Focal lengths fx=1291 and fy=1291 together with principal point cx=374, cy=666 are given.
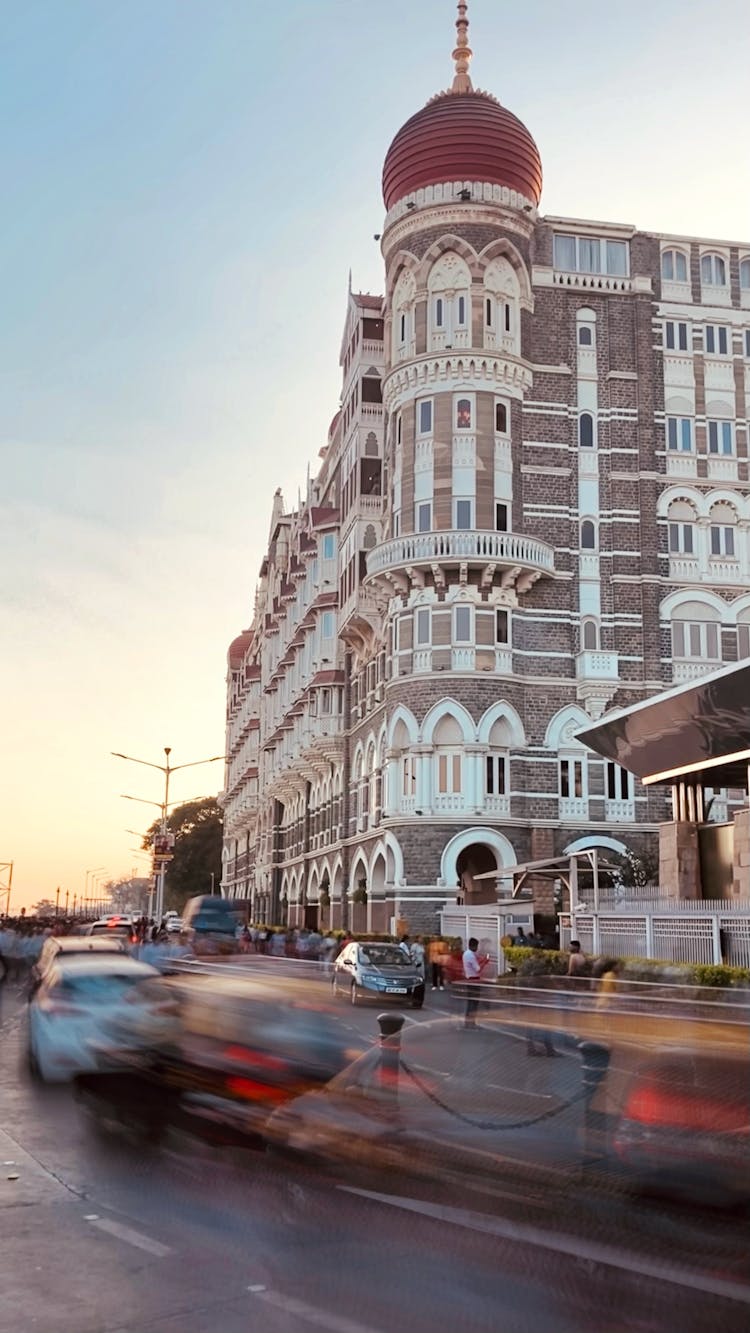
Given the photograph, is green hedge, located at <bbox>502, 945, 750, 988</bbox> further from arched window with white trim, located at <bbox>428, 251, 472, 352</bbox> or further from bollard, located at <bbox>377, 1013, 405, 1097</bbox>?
arched window with white trim, located at <bbox>428, 251, 472, 352</bbox>

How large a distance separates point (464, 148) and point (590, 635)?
1860 cm

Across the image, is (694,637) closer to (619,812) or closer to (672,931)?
(619,812)

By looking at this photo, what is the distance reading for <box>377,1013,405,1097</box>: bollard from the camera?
8453 millimetres

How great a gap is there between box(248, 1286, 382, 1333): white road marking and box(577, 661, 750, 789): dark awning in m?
20.7

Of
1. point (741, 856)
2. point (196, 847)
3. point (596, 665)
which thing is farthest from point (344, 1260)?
point (196, 847)

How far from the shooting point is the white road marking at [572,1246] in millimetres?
6324

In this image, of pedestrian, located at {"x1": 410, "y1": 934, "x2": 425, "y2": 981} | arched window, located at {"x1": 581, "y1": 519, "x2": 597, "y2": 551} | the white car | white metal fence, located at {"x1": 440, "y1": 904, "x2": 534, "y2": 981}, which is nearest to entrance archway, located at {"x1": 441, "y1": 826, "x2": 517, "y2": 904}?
white metal fence, located at {"x1": 440, "y1": 904, "x2": 534, "y2": 981}

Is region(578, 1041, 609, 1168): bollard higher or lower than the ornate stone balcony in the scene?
lower

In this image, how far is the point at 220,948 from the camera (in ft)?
133

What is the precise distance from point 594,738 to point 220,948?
1419 centimetres

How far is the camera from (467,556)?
147 ft

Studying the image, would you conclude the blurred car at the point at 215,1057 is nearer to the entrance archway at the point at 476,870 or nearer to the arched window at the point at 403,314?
the entrance archway at the point at 476,870

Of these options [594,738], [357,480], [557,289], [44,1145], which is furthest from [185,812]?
[44,1145]

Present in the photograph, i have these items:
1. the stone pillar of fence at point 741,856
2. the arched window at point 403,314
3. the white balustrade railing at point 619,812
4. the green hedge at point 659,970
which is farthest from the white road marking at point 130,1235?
the arched window at point 403,314
